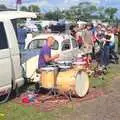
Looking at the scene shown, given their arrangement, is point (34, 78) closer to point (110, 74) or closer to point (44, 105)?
point (44, 105)

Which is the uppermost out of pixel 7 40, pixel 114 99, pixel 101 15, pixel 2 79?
pixel 7 40

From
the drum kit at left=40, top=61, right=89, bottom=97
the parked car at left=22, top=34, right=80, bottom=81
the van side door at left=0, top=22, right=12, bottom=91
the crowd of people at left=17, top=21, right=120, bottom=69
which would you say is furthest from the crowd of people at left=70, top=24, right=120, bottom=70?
the van side door at left=0, top=22, right=12, bottom=91

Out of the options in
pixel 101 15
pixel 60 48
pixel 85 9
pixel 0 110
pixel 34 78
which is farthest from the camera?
pixel 101 15

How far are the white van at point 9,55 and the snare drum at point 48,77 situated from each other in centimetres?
59

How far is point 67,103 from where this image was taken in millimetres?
12320

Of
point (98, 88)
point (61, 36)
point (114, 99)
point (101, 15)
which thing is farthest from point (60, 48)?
point (101, 15)

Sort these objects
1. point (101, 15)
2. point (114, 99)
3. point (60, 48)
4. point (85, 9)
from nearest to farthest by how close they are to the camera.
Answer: point (114, 99)
point (60, 48)
point (85, 9)
point (101, 15)

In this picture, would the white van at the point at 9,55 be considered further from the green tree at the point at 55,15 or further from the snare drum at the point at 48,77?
the green tree at the point at 55,15

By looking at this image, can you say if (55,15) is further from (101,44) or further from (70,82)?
(70,82)

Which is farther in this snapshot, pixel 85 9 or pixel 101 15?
pixel 101 15

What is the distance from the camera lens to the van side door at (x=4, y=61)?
11.7 metres

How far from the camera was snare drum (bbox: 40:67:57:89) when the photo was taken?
Answer: 12609 millimetres

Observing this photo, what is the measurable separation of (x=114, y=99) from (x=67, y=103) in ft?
4.61

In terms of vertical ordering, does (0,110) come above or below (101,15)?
above
